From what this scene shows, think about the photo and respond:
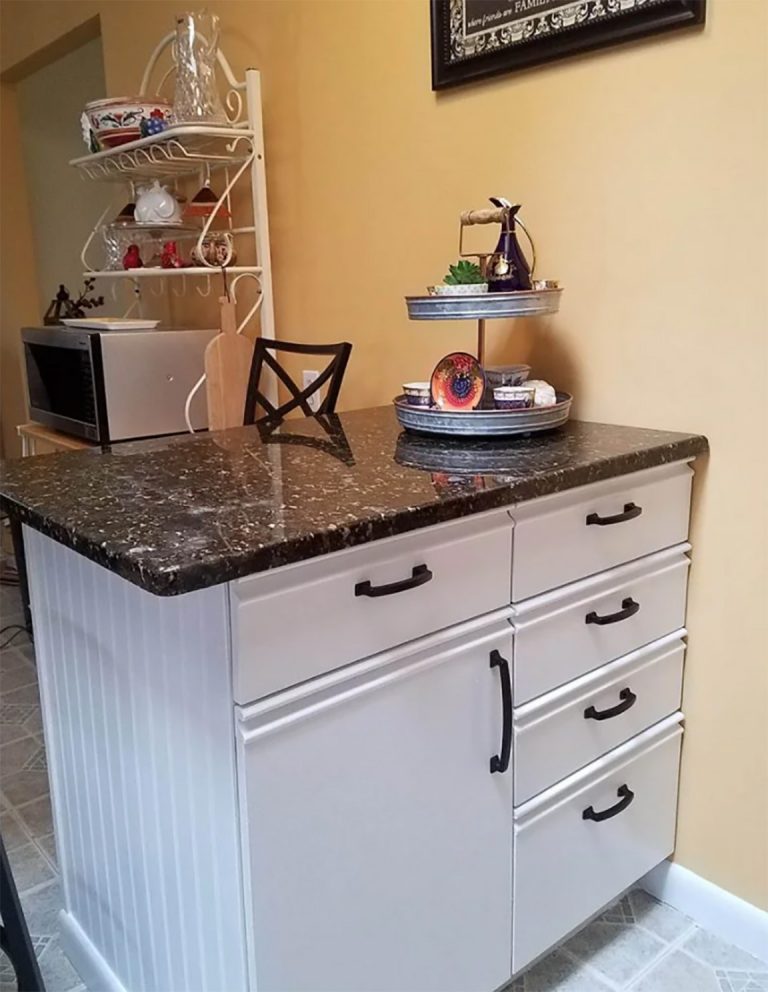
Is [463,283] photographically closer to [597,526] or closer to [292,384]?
[597,526]

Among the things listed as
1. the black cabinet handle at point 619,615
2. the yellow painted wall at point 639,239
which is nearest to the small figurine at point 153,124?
the yellow painted wall at point 639,239

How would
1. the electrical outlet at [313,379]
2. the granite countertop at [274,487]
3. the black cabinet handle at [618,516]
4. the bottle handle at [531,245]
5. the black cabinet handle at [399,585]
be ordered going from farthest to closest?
the electrical outlet at [313,379] → the bottle handle at [531,245] → the black cabinet handle at [618,516] → the black cabinet handle at [399,585] → the granite countertop at [274,487]

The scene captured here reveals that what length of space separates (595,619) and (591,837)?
391 millimetres

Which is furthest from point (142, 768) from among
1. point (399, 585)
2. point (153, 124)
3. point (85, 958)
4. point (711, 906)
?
point (153, 124)

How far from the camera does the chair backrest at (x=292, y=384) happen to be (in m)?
1.93

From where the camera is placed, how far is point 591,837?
1.41 metres

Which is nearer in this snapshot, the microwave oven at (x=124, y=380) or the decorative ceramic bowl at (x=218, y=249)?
the microwave oven at (x=124, y=380)

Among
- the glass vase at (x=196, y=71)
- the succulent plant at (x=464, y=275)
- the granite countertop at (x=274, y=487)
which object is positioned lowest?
the granite countertop at (x=274, y=487)

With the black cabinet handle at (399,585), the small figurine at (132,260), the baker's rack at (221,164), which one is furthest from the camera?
the small figurine at (132,260)

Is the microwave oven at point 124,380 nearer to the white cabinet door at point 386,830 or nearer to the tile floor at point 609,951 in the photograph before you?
the tile floor at point 609,951

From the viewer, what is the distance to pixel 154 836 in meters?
1.11

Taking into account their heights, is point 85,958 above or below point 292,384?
below

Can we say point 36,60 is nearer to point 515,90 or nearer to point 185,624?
point 515,90

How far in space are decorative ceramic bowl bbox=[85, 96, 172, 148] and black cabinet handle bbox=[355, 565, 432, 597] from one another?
159 cm
